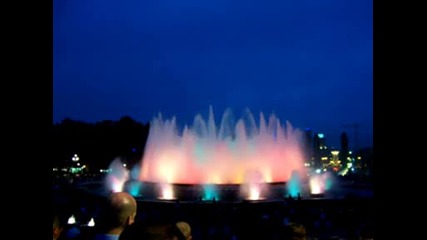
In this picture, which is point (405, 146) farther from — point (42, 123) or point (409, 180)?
point (42, 123)

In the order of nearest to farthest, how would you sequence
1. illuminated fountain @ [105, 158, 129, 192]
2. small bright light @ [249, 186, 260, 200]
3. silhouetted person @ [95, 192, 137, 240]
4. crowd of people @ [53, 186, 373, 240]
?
silhouetted person @ [95, 192, 137, 240] → crowd of people @ [53, 186, 373, 240] → small bright light @ [249, 186, 260, 200] → illuminated fountain @ [105, 158, 129, 192]

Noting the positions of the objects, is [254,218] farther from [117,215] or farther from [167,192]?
[117,215]

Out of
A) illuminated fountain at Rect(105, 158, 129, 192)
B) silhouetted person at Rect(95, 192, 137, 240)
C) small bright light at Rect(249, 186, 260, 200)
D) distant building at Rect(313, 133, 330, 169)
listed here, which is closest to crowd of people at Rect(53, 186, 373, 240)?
silhouetted person at Rect(95, 192, 137, 240)

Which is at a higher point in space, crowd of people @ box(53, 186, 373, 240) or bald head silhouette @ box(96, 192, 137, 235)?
bald head silhouette @ box(96, 192, 137, 235)

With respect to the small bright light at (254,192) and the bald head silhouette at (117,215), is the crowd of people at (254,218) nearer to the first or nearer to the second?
the bald head silhouette at (117,215)

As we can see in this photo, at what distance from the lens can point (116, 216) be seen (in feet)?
11.9

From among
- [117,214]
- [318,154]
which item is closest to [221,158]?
[117,214]

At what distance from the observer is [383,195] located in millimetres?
2439

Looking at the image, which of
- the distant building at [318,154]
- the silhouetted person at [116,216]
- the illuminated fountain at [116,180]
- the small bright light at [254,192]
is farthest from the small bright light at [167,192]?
the distant building at [318,154]

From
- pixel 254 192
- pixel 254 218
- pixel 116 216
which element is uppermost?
pixel 116 216

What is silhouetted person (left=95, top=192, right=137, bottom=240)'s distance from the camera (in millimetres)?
3621

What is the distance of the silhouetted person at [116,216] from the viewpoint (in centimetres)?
362

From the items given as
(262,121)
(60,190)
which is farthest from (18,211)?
(60,190)

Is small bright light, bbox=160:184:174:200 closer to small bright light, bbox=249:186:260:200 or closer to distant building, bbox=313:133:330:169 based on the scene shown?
small bright light, bbox=249:186:260:200
